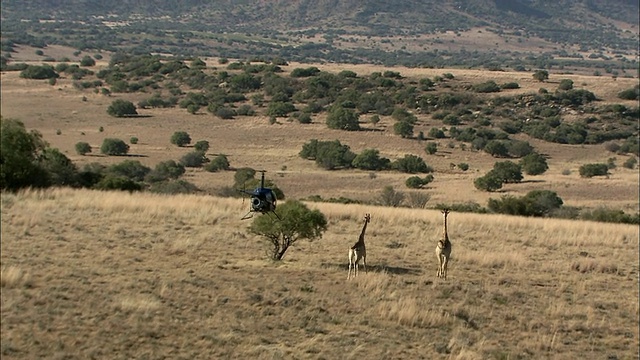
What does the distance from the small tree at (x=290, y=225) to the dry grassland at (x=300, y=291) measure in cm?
41

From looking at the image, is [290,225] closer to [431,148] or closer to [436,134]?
[431,148]

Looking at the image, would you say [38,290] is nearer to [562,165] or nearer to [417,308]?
[417,308]

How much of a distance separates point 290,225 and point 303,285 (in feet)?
4.78

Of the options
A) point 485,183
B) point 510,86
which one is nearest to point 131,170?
point 485,183

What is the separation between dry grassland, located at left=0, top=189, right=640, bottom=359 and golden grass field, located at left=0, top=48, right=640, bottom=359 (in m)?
0.04

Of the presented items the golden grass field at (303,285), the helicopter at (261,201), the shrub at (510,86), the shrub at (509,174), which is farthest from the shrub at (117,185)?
the shrub at (510,86)

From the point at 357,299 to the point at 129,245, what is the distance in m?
6.34

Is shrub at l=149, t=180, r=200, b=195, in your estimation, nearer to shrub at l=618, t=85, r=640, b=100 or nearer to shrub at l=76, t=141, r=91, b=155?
shrub at l=76, t=141, r=91, b=155

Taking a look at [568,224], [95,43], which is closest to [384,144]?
[568,224]

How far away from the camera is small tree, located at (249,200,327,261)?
17469mm

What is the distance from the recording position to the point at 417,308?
17.6 m

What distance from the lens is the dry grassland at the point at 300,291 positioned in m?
15.7

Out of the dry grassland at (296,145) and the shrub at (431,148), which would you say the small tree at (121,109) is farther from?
the shrub at (431,148)

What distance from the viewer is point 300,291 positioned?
18000mm
